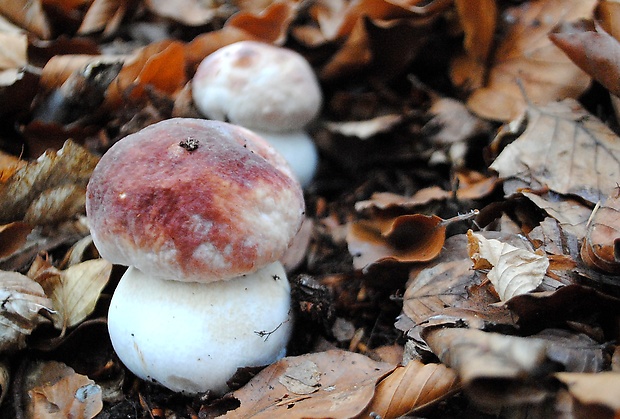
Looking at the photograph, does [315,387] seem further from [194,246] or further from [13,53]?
[13,53]

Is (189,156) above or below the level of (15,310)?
above

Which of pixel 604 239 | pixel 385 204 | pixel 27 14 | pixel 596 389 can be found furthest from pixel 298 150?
pixel 596 389

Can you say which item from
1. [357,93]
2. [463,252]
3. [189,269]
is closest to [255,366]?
[189,269]

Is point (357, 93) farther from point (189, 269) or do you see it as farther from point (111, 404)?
point (111, 404)

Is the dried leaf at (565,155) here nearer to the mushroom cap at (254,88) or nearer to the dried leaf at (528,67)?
the dried leaf at (528,67)

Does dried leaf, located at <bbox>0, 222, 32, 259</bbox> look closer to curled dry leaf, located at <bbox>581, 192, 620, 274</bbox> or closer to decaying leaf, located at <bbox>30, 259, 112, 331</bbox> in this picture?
decaying leaf, located at <bbox>30, 259, 112, 331</bbox>

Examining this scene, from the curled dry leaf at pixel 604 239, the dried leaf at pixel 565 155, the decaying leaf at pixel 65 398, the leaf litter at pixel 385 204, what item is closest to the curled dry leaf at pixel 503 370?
the leaf litter at pixel 385 204

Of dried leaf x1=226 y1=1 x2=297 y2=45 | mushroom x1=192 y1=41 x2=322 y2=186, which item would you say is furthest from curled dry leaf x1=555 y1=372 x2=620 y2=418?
dried leaf x1=226 y1=1 x2=297 y2=45
